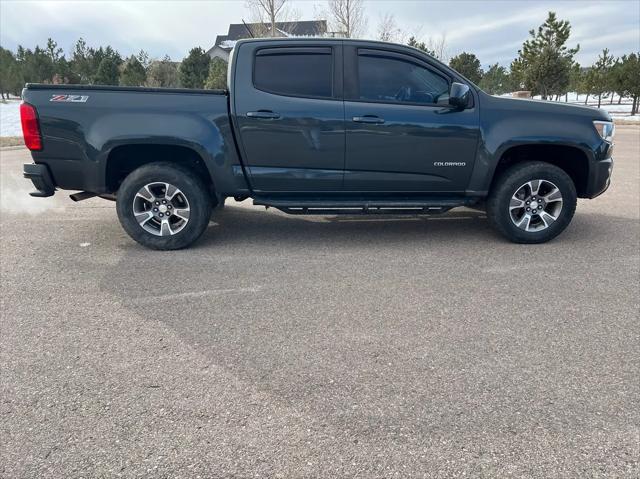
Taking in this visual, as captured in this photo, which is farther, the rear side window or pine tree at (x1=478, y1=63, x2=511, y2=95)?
pine tree at (x1=478, y1=63, x2=511, y2=95)

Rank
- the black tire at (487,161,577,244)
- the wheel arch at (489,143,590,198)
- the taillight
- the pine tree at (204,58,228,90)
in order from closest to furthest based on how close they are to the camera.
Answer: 1. the taillight
2. the black tire at (487,161,577,244)
3. the wheel arch at (489,143,590,198)
4. the pine tree at (204,58,228,90)

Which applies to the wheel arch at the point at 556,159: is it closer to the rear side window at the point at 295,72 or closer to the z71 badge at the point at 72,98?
the rear side window at the point at 295,72

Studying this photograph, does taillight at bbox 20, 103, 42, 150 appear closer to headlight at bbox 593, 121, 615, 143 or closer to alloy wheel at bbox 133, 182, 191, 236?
alloy wheel at bbox 133, 182, 191, 236

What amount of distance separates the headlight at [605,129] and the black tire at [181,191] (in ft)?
13.4

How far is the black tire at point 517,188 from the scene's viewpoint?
474cm

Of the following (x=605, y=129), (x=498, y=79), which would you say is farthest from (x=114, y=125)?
(x=498, y=79)

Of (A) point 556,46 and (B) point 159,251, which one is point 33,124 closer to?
(B) point 159,251

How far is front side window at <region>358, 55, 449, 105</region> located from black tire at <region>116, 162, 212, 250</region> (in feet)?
6.27

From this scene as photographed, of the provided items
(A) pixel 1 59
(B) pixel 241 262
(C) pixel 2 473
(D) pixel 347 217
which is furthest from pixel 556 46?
(A) pixel 1 59

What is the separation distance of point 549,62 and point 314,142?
107 feet

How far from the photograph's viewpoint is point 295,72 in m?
4.58

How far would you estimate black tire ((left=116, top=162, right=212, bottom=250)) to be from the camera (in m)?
4.54

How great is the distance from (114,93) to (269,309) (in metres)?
2.63

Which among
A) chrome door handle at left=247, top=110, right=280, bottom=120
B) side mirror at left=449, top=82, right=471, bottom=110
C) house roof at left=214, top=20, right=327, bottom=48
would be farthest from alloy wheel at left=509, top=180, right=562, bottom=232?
house roof at left=214, top=20, right=327, bottom=48
